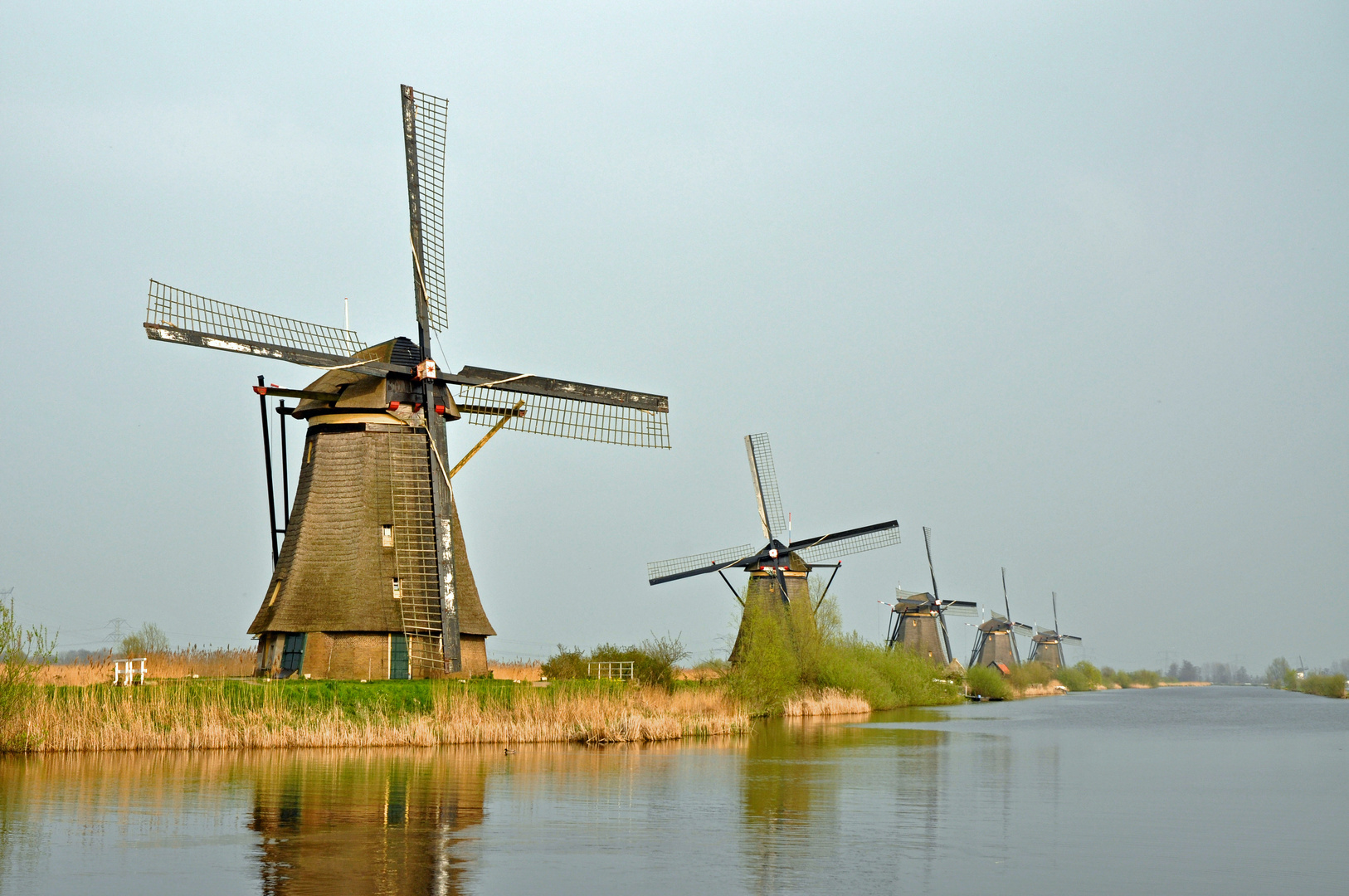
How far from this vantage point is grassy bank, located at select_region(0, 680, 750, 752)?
1931 centimetres

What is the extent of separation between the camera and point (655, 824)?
1316 centimetres

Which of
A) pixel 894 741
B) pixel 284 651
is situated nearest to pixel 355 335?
pixel 284 651

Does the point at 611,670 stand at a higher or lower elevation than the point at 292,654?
lower

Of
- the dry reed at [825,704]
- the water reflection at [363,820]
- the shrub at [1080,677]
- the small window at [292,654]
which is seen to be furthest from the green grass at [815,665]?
the shrub at [1080,677]

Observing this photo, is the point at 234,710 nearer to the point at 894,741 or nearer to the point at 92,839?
the point at 92,839

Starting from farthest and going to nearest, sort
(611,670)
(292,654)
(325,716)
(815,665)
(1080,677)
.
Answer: (1080,677) < (815,665) < (611,670) < (292,654) < (325,716)

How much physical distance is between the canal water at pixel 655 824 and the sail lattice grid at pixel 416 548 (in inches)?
144

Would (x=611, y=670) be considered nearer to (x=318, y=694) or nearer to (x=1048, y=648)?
(x=318, y=694)

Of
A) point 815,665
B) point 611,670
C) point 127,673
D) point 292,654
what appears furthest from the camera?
point 815,665

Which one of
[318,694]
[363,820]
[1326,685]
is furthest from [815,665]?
[1326,685]

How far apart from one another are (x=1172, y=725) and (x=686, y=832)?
34.3 m

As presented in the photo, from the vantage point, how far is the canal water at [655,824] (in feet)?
32.7

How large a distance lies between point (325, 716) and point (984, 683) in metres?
56.7

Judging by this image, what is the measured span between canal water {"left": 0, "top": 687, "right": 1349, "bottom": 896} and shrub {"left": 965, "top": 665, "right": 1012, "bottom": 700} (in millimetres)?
48472
